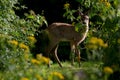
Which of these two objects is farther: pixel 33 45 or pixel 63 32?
pixel 63 32

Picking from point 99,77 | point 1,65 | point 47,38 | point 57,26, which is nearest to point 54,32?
point 57,26

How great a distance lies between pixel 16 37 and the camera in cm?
1181

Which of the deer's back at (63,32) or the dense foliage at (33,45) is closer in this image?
the dense foliage at (33,45)

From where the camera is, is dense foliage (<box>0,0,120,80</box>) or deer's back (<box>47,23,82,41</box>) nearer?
dense foliage (<box>0,0,120,80</box>)

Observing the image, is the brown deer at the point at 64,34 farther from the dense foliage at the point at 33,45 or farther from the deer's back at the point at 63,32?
the dense foliage at the point at 33,45

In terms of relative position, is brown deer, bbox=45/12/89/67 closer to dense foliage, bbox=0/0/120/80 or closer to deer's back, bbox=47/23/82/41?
deer's back, bbox=47/23/82/41

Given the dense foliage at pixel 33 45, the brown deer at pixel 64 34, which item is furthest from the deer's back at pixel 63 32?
the dense foliage at pixel 33 45

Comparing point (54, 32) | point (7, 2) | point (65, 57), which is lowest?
point (65, 57)

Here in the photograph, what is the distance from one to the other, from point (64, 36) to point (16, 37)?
1886 millimetres

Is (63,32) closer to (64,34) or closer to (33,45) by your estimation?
(64,34)

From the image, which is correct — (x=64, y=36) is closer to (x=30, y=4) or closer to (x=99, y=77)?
(x=30, y=4)

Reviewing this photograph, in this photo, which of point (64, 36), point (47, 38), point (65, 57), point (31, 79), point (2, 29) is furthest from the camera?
point (65, 57)

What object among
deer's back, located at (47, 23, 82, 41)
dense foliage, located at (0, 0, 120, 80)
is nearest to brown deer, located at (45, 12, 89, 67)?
deer's back, located at (47, 23, 82, 41)

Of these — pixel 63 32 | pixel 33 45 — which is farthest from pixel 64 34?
pixel 33 45
